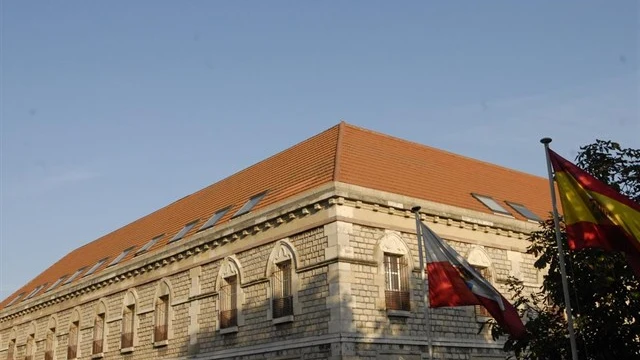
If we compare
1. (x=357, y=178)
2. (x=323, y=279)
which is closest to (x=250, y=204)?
(x=357, y=178)

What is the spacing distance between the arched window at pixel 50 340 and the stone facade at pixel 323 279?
9.36 metres

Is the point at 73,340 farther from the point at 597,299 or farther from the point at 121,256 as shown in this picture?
the point at 597,299

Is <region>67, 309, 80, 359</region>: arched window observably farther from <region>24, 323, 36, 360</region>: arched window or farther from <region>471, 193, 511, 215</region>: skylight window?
<region>471, 193, 511, 215</region>: skylight window

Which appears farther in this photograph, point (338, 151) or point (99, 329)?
point (99, 329)

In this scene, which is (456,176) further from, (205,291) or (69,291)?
(69,291)

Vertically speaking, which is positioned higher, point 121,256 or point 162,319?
point 121,256

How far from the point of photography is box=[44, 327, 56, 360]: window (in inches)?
1451

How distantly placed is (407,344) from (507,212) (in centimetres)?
798

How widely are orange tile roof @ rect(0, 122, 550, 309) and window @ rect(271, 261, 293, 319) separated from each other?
246 cm

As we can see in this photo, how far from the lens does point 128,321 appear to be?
101 feet

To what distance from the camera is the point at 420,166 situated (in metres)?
27.8

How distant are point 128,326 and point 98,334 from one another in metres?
2.93

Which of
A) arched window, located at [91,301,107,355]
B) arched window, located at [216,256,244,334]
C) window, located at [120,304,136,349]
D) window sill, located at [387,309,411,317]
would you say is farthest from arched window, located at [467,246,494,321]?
arched window, located at [91,301,107,355]

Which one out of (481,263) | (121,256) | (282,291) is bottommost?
(282,291)
